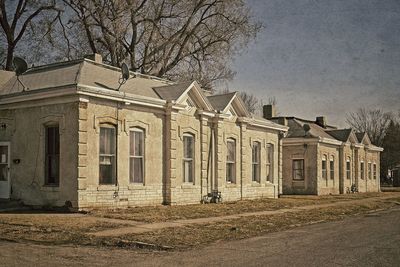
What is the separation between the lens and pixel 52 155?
19688 millimetres

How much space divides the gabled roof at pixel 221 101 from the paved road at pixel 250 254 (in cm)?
1280

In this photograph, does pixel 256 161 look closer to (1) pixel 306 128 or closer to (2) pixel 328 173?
(1) pixel 306 128

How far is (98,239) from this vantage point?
41.4 ft

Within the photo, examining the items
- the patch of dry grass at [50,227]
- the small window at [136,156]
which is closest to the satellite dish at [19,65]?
the small window at [136,156]

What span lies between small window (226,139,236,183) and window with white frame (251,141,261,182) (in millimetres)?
2337

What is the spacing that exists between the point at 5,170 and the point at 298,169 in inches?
940

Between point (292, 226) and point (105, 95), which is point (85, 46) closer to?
point (105, 95)

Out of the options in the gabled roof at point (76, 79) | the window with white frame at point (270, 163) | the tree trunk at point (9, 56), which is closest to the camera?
the gabled roof at point (76, 79)

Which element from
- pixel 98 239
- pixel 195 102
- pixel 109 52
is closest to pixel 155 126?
pixel 195 102

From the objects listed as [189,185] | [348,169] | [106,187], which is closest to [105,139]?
[106,187]

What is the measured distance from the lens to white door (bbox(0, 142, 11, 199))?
Result: 20719 mm

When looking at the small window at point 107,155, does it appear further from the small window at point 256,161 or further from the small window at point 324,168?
the small window at point 324,168

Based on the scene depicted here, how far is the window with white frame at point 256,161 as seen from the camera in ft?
97.5

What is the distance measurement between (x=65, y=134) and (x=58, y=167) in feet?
4.24
